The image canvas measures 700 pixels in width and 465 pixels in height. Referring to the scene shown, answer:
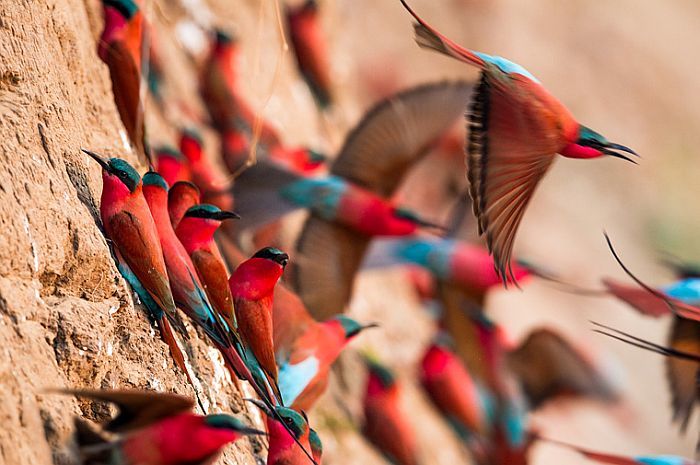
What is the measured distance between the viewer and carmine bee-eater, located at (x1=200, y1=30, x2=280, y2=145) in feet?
13.5

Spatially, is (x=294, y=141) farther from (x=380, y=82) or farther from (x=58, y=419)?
(x=58, y=419)

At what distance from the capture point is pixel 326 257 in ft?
11.7

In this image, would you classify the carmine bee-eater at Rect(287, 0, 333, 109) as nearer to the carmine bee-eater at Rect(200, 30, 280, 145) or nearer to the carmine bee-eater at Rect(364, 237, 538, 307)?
the carmine bee-eater at Rect(200, 30, 280, 145)

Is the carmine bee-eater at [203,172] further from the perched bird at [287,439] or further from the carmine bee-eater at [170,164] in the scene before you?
the perched bird at [287,439]

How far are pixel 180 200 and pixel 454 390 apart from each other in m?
2.37

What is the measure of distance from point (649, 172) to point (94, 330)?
283 inches

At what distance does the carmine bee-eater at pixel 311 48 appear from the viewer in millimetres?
5215

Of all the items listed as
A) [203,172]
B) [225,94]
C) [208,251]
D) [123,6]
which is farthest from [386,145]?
[208,251]

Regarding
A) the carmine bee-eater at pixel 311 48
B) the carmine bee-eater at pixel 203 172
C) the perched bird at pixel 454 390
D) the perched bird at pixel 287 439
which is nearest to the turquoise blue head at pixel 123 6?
the carmine bee-eater at pixel 203 172

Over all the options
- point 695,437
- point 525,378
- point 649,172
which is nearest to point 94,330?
point 525,378

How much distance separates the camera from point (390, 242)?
14.3ft

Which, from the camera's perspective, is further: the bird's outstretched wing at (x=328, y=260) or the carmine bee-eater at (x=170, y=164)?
the bird's outstretched wing at (x=328, y=260)

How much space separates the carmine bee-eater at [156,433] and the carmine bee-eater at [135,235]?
40cm

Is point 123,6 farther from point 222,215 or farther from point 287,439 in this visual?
point 287,439
